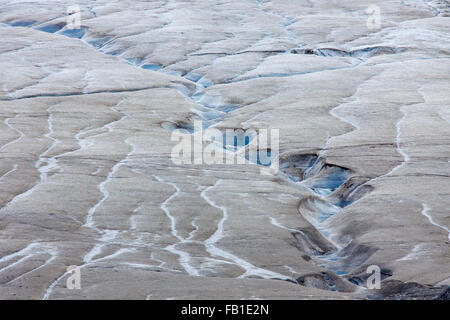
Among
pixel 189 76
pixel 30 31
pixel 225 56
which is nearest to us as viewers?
pixel 189 76

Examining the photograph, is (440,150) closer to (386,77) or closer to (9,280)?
(386,77)

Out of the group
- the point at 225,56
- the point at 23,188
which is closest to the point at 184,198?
the point at 23,188

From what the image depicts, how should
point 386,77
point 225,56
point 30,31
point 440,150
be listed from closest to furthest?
point 440,150
point 386,77
point 225,56
point 30,31

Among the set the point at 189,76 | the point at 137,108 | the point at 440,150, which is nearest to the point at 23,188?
the point at 137,108

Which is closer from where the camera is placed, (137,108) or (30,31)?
(137,108)
